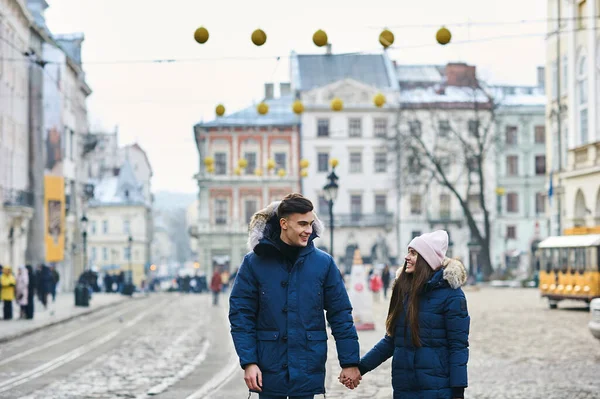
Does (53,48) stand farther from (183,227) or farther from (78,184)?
(183,227)

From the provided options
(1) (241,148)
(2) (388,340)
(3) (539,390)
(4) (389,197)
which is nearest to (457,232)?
(4) (389,197)

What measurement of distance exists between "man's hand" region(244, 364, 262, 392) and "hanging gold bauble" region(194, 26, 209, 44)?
558 inches

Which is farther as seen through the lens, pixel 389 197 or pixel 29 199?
pixel 389 197

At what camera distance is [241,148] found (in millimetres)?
83562

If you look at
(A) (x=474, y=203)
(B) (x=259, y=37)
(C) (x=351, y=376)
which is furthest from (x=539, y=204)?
(C) (x=351, y=376)

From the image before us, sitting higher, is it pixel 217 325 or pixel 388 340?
pixel 388 340

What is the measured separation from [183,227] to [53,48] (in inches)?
5341

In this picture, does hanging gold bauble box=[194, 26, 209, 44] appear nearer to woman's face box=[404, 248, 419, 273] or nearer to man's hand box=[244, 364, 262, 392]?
woman's face box=[404, 248, 419, 273]

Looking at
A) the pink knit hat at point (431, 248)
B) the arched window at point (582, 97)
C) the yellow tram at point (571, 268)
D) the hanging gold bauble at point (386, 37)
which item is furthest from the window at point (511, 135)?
the pink knit hat at point (431, 248)

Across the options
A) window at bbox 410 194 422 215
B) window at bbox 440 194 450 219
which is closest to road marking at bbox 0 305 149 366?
window at bbox 410 194 422 215

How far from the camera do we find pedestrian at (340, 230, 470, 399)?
629 cm

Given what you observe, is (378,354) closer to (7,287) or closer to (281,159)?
(7,287)

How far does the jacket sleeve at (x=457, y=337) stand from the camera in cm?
627

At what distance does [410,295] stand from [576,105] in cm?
4072
